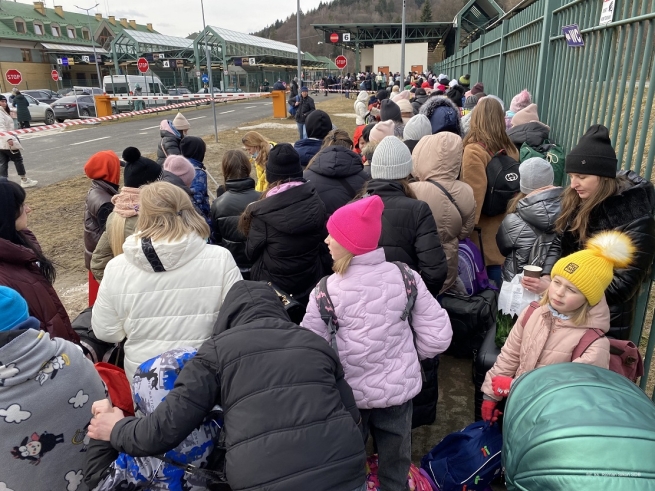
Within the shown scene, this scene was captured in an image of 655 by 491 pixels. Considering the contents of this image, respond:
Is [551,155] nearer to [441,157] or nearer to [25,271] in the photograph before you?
[441,157]

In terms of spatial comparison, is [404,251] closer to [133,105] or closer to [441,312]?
[441,312]

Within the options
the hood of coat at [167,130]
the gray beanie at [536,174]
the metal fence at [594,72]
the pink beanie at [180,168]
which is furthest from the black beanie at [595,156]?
the hood of coat at [167,130]

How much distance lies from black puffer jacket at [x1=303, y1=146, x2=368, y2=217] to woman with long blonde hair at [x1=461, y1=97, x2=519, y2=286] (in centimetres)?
98

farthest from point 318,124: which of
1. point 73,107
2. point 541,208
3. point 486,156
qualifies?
point 73,107

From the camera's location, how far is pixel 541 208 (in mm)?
2906

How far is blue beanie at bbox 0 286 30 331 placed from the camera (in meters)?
1.69

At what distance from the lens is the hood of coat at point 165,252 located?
7.37 ft

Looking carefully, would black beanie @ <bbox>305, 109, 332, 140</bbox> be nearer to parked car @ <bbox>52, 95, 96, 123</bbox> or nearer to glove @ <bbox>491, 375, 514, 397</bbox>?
glove @ <bbox>491, 375, 514, 397</bbox>

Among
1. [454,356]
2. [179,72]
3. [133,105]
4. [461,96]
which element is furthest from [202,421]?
[179,72]

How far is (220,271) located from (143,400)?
2.72ft

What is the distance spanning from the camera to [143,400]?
171 cm

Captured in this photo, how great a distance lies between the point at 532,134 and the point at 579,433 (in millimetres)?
3998

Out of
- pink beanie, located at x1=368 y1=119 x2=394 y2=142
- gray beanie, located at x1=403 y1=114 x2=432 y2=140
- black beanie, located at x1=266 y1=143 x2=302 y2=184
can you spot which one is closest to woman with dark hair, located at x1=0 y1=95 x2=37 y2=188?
pink beanie, located at x1=368 y1=119 x2=394 y2=142

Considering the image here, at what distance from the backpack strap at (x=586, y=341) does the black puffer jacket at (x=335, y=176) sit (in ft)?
6.98
